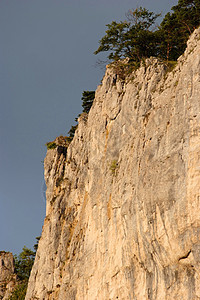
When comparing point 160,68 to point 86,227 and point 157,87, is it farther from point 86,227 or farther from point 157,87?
point 86,227

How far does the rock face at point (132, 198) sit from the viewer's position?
2786cm

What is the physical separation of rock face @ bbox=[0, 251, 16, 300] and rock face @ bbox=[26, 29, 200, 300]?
18133mm

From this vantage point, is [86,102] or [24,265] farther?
[24,265]

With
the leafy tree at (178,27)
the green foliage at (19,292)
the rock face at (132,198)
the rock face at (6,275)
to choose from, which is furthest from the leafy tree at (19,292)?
the leafy tree at (178,27)

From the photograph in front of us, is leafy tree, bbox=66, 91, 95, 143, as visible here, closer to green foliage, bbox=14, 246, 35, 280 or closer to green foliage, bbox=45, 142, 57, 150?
green foliage, bbox=45, 142, 57, 150

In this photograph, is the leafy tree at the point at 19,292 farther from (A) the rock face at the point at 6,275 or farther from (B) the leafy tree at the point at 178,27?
(B) the leafy tree at the point at 178,27

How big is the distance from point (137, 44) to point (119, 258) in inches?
895

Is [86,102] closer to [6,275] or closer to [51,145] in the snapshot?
[51,145]

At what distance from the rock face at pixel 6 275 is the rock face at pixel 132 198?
714 inches

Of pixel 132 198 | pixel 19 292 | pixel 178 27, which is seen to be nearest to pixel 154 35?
pixel 178 27

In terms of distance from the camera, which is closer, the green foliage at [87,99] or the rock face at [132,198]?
the rock face at [132,198]

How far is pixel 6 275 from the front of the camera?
66.0m

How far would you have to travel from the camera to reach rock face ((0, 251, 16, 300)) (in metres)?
62.8

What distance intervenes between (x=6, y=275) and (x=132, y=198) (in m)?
38.8
